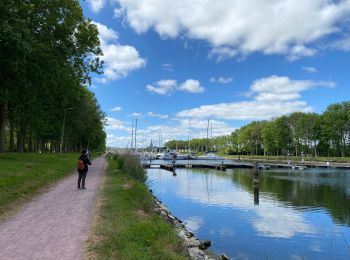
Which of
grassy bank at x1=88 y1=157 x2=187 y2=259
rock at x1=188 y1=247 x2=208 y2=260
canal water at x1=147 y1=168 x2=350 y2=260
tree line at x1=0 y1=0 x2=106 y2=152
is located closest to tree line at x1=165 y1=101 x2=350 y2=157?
canal water at x1=147 y1=168 x2=350 y2=260

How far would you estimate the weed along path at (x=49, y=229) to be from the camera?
29.2ft

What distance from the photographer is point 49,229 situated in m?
11.2

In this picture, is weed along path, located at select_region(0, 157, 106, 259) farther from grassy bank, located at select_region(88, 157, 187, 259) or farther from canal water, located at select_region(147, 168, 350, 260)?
canal water, located at select_region(147, 168, 350, 260)

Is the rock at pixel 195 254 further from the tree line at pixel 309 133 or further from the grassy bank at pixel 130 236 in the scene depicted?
the tree line at pixel 309 133

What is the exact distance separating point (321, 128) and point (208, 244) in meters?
106

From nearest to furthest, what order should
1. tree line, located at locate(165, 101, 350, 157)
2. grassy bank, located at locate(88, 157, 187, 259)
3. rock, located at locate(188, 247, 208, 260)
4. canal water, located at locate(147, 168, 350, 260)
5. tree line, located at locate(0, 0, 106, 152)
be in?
1. grassy bank, located at locate(88, 157, 187, 259)
2. rock, located at locate(188, 247, 208, 260)
3. canal water, located at locate(147, 168, 350, 260)
4. tree line, located at locate(0, 0, 106, 152)
5. tree line, located at locate(165, 101, 350, 157)

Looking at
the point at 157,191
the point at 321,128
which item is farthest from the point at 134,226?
the point at 321,128

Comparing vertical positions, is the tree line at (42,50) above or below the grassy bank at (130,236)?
above

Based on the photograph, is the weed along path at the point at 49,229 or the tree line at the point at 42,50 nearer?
the weed along path at the point at 49,229

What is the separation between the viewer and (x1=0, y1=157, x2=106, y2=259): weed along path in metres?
8.90

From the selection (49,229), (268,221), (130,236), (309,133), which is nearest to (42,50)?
(268,221)

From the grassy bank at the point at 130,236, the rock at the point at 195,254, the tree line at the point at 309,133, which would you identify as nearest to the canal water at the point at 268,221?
the rock at the point at 195,254

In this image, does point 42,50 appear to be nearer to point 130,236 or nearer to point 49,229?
point 49,229

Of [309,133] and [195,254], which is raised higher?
[309,133]
